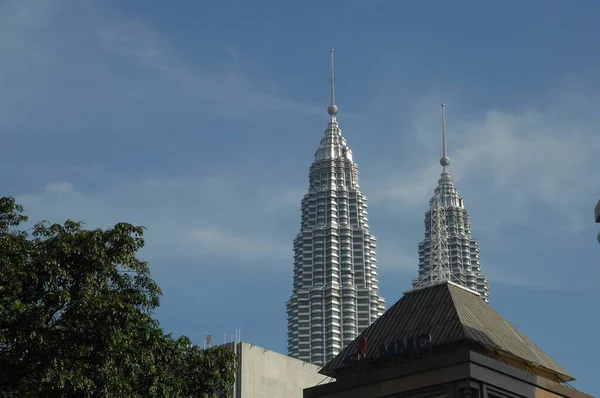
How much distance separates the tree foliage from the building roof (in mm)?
18514

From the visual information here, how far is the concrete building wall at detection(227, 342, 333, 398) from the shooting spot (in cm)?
11269

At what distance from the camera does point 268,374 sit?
116 m

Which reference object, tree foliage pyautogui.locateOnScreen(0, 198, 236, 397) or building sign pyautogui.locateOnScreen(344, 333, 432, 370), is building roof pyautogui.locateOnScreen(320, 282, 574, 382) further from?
tree foliage pyautogui.locateOnScreen(0, 198, 236, 397)

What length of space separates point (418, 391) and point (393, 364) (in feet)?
9.27

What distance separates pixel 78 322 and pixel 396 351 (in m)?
22.0

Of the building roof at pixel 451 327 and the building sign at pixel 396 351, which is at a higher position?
the building roof at pixel 451 327

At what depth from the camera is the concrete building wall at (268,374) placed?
112688 millimetres

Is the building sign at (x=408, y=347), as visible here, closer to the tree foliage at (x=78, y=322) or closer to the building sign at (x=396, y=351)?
the building sign at (x=396, y=351)

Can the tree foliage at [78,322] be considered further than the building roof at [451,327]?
No

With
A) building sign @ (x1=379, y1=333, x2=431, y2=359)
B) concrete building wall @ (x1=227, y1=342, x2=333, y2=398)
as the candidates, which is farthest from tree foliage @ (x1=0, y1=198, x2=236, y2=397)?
concrete building wall @ (x1=227, y1=342, x2=333, y2=398)

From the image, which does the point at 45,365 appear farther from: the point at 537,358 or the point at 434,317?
the point at 537,358

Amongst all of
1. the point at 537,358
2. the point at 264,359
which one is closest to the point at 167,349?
the point at 537,358

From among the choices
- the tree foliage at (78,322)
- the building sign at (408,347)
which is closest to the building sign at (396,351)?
the building sign at (408,347)

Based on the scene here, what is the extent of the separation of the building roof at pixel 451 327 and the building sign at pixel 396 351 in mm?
371
